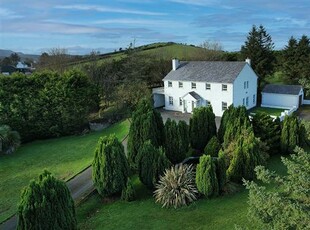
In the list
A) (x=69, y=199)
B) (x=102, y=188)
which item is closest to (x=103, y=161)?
(x=102, y=188)

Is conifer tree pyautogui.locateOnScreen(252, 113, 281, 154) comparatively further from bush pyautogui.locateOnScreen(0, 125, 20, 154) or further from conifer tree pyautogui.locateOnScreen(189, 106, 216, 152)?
bush pyautogui.locateOnScreen(0, 125, 20, 154)

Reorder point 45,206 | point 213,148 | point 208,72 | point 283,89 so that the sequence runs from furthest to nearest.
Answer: point 283,89 < point 208,72 < point 213,148 < point 45,206

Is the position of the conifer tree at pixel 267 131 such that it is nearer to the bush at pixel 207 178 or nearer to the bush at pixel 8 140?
the bush at pixel 207 178

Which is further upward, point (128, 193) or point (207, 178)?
point (207, 178)

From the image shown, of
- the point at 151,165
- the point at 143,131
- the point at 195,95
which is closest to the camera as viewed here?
the point at 151,165

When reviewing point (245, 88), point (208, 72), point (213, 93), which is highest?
point (208, 72)

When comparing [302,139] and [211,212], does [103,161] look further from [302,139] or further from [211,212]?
[302,139]

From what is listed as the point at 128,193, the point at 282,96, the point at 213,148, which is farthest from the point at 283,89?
the point at 128,193

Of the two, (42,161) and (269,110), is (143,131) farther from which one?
(269,110)

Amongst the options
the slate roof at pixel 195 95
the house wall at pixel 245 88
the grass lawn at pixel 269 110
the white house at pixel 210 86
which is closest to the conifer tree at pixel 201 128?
the white house at pixel 210 86

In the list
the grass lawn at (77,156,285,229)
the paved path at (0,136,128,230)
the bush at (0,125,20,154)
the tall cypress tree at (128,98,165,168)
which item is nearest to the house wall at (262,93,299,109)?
the tall cypress tree at (128,98,165,168)
